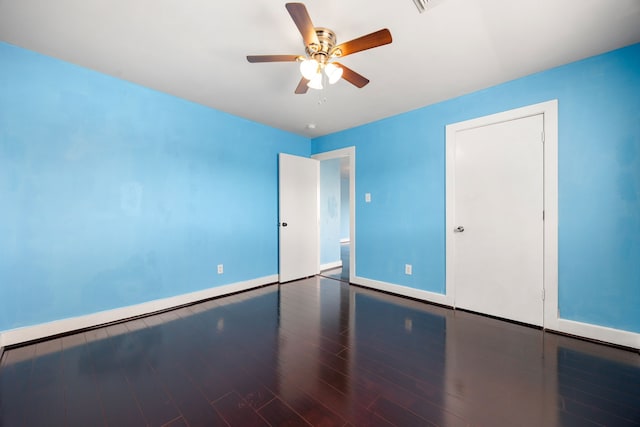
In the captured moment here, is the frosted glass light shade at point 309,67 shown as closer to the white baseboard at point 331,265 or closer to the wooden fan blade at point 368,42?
the wooden fan blade at point 368,42

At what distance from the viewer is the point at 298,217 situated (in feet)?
14.1

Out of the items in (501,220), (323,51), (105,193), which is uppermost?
(323,51)

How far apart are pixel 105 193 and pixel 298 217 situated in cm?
250

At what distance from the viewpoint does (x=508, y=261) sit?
8.79ft

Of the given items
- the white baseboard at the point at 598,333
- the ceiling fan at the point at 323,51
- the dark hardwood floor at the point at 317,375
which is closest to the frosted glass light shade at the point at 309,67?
the ceiling fan at the point at 323,51

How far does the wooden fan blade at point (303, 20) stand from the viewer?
1.35m

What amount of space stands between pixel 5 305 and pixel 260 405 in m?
2.30

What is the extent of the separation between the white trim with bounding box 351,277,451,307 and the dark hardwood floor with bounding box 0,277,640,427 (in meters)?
0.45

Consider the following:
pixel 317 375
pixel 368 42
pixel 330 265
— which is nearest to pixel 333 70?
pixel 368 42

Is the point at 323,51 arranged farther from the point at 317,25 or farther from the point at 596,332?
the point at 596,332

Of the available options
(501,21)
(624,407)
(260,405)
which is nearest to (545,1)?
(501,21)

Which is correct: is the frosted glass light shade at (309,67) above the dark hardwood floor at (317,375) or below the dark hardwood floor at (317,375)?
above

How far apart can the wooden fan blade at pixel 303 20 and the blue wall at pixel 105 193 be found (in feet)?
6.93

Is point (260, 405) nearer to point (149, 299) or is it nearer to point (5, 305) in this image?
point (149, 299)
